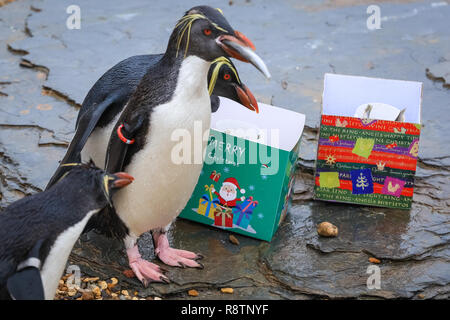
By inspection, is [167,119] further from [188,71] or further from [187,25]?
[187,25]

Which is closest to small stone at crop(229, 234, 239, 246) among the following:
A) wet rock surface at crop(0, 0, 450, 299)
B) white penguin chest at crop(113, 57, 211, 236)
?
wet rock surface at crop(0, 0, 450, 299)

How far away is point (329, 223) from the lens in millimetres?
2875

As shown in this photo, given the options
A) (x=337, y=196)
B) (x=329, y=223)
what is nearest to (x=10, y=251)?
(x=329, y=223)

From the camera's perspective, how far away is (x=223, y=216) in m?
2.85

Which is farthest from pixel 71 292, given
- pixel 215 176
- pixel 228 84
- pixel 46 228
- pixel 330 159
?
pixel 330 159

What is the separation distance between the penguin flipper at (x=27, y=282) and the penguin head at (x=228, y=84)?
1000 mm

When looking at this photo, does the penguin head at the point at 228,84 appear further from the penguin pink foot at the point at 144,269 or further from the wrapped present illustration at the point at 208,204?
the penguin pink foot at the point at 144,269

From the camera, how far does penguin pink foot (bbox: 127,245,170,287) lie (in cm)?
256

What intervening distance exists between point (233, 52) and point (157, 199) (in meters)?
0.65

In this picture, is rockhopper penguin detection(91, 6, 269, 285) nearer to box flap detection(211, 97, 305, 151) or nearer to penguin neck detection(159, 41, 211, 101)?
penguin neck detection(159, 41, 211, 101)

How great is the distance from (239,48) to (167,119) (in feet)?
1.19

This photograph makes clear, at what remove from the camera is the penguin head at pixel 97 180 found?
2.12 m

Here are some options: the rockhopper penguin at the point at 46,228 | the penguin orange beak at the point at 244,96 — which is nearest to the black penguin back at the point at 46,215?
the rockhopper penguin at the point at 46,228
